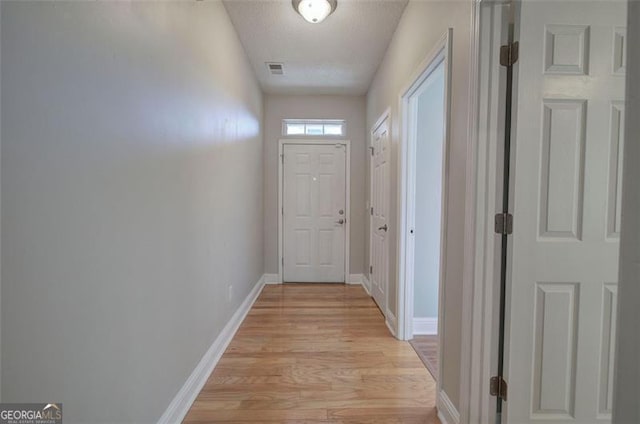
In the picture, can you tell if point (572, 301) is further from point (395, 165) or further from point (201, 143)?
point (201, 143)

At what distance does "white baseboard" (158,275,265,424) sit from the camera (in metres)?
1.55

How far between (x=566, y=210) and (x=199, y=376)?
→ 2.10m

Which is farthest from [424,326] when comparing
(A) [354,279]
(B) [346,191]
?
(B) [346,191]

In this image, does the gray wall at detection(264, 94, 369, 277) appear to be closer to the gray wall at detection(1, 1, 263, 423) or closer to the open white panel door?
the open white panel door

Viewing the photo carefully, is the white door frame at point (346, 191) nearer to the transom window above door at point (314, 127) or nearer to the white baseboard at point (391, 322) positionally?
the transom window above door at point (314, 127)

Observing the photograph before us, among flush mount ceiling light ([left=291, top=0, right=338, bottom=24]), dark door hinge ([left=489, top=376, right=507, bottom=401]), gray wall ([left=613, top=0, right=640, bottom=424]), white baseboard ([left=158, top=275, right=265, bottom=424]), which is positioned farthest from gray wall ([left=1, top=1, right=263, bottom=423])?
dark door hinge ([left=489, top=376, right=507, bottom=401])

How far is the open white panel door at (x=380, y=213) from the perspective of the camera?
306 cm

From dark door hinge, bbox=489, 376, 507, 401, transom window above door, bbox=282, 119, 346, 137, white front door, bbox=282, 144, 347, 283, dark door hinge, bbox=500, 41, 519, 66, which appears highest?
transom window above door, bbox=282, 119, 346, 137

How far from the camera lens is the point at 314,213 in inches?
173

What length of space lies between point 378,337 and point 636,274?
7.34ft

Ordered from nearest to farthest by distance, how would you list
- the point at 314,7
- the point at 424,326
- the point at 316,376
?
the point at 316,376 → the point at 314,7 → the point at 424,326

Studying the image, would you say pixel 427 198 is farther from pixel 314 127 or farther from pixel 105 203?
pixel 105 203

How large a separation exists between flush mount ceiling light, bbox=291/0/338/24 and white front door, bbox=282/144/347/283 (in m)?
2.12

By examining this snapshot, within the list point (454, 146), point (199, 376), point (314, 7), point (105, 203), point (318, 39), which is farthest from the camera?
point (318, 39)
